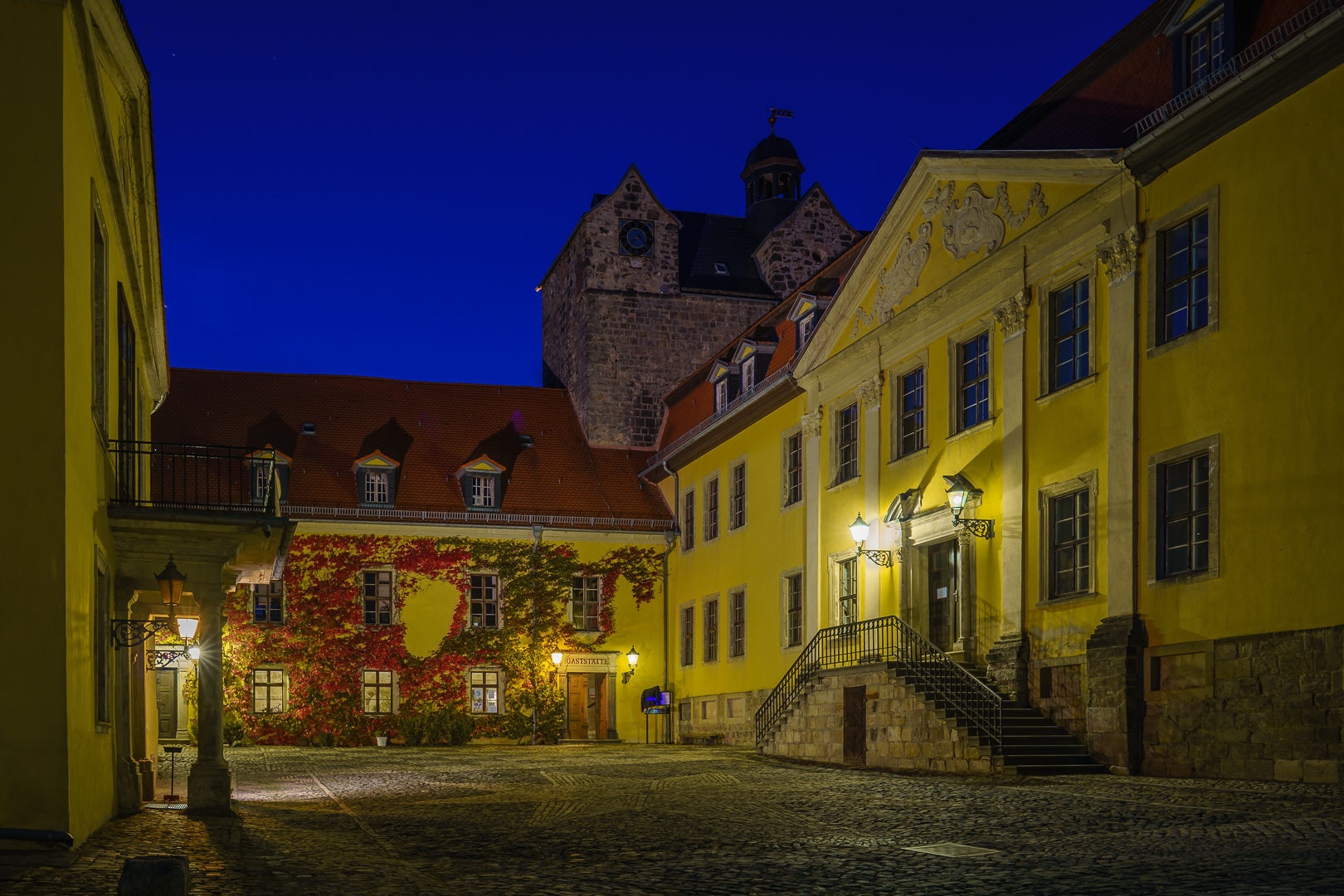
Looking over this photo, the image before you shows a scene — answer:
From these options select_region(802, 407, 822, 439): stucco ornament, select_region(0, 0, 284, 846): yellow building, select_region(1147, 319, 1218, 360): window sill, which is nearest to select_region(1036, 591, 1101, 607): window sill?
select_region(1147, 319, 1218, 360): window sill

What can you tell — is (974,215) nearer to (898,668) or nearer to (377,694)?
(898,668)

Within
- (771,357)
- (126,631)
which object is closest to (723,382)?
(771,357)

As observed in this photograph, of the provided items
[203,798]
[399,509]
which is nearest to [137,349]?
[203,798]

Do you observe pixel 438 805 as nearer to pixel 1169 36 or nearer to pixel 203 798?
pixel 203 798

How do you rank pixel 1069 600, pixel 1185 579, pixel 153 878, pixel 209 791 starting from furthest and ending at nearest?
pixel 1069 600, pixel 1185 579, pixel 209 791, pixel 153 878

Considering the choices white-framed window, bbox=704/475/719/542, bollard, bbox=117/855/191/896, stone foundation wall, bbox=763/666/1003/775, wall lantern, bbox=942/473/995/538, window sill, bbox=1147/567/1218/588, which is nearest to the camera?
bollard, bbox=117/855/191/896

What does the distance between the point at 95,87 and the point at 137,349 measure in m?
6.86

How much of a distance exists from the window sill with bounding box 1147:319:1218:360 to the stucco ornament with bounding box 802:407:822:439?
34.2 ft

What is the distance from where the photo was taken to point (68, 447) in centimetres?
991

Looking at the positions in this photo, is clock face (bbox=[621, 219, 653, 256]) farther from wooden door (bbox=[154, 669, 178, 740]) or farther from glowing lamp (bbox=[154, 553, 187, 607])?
glowing lamp (bbox=[154, 553, 187, 607])

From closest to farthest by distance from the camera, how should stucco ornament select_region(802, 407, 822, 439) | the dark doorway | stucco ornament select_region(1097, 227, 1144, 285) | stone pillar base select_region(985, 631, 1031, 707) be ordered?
1. stucco ornament select_region(1097, 227, 1144, 285)
2. stone pillar base select_region(985, 631, 1031, 707)
3. the dark doorway
4. stucco ornament select_region(802, 407, 822, 439)

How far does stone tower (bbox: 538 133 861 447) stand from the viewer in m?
40.1

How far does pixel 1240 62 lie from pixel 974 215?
6.09 meters

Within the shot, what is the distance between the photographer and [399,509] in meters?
35.5
